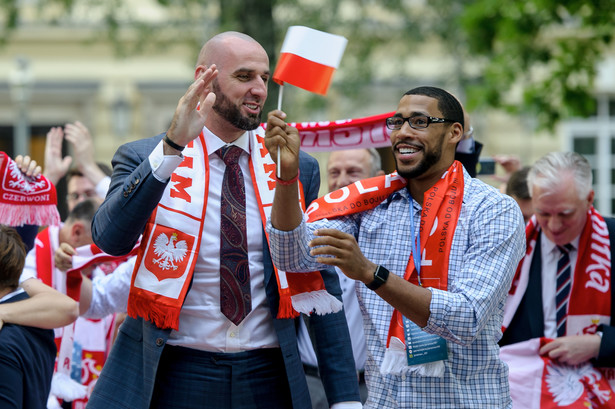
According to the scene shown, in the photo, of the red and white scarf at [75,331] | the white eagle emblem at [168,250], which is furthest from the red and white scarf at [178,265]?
the red and white scarf at [75,331]

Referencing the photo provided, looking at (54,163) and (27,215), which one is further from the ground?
(54,163)

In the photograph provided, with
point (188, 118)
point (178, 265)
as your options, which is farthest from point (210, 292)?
point (188, 118)

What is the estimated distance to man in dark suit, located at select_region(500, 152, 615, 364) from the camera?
4402 mm

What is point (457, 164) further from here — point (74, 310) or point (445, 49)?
point (445, 49)

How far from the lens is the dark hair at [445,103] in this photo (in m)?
3.41

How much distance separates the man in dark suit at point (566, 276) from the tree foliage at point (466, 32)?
5.25 m

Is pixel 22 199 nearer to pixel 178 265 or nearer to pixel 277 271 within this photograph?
Result: pixel 178 265

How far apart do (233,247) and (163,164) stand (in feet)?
1.56

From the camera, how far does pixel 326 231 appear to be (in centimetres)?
294

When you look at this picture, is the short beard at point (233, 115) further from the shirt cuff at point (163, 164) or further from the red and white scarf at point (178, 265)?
the shirt cuff at point (163, 164)

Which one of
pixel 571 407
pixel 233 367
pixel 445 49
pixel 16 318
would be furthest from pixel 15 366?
pixel 445 49

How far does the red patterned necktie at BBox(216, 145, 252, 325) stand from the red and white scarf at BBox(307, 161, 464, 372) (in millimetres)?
329

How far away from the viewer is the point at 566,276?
15.0 ft

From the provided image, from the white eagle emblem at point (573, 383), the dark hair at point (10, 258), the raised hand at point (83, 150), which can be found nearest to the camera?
the dark hair at point (10, 258)
